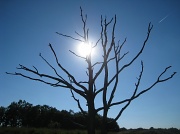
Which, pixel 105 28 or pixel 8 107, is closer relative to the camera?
pixel 105 28

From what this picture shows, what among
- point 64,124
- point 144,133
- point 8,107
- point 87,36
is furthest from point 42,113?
point 87,36

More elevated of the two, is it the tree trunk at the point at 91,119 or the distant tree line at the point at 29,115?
the distant tree line at the point at 29,115

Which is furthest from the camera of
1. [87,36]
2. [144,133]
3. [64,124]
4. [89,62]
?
[64,124]

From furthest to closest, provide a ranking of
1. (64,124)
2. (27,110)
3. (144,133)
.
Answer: (27,110) → (64,124) → (144,133)

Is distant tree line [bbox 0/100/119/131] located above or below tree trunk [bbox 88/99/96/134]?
above

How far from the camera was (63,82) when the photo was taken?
2512 mm

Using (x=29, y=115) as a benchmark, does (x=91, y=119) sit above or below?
below

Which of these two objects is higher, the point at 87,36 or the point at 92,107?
the point at 87,36

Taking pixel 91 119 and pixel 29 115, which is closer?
pixel 91 119

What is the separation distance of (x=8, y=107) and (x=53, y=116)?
2905 cm

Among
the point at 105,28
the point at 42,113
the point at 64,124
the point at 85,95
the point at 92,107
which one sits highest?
the point at 42,113

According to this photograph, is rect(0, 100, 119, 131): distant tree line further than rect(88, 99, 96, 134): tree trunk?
Yes

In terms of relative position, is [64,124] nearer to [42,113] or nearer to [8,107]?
[42,113]

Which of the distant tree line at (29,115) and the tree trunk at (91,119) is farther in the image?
the distant tree line at (29,115)
